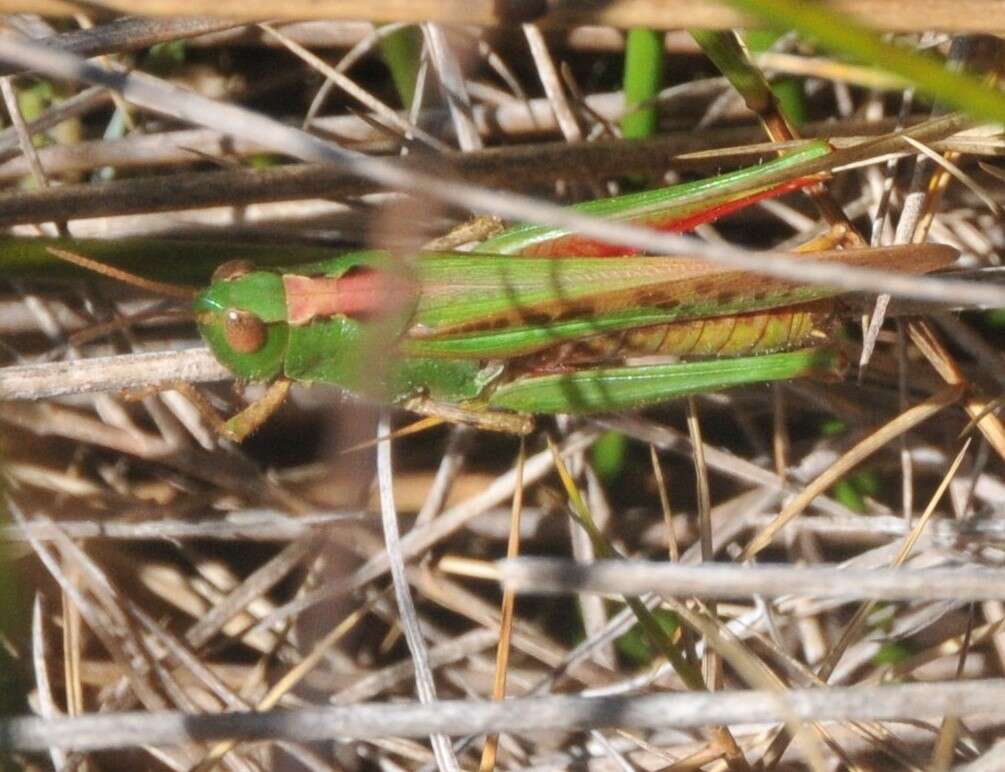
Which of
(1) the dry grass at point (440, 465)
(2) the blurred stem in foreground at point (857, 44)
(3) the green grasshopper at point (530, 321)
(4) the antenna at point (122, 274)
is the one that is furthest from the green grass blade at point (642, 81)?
(2) the blurred stem in foreground at point (857, 44)

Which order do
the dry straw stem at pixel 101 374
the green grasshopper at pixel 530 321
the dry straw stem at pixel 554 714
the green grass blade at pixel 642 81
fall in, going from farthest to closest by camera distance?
1. the green grass blade at pixel 642 81
2. the dry straw stem at pixel 101 374
3. the green grasshopper at pixel 530 321
4. the dry straw stem at pixel 554 714

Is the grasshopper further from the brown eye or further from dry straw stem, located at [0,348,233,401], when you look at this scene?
dry straw stem, located at [0,348,233,401]

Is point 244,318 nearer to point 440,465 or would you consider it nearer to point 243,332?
point 243,332

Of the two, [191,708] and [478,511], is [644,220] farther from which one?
[191,708]

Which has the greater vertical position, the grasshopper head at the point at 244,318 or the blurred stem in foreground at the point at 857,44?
the blurred stem in foreground at the point at 857,44

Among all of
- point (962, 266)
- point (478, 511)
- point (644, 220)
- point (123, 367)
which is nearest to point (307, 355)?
point (123, 367)

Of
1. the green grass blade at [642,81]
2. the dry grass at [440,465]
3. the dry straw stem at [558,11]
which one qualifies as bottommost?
the dry grass at [440,465]

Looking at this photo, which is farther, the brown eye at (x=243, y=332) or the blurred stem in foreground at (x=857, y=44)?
the brown eye at (x=243, y=332)

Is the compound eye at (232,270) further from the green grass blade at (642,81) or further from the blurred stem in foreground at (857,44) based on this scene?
the blurred stem in foreground at (857,44)
